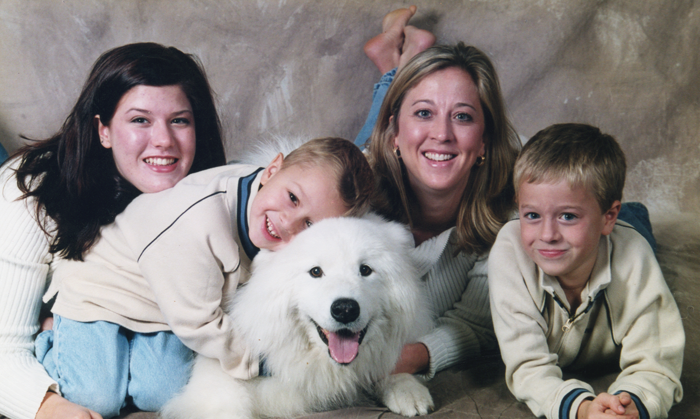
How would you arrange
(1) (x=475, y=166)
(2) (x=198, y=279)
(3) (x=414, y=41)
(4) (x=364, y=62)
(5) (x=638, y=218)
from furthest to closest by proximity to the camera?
1. (4) (x=364, y=62)
2. (3) (x=414, y=41)
3. (5) (x=638, y=218)
4. (1) (x=475, y=166)
5. (2) (x=198, y=279)

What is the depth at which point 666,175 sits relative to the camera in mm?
3105

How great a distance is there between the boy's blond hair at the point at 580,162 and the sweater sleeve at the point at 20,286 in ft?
5.43

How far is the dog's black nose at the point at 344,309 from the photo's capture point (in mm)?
1465

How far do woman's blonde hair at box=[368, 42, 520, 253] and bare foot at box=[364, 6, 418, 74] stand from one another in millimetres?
786

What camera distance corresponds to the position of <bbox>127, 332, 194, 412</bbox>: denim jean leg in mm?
1835

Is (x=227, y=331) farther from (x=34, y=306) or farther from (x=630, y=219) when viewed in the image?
(x=630, y=219)

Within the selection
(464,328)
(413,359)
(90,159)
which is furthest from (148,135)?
(464,328)

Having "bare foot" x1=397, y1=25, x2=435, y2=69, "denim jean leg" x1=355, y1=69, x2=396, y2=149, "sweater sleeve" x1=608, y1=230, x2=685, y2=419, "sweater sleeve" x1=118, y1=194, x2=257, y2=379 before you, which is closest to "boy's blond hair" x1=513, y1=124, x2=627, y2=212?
"sweater sleeve" x1=608, y1=230, x2=685, y2=419

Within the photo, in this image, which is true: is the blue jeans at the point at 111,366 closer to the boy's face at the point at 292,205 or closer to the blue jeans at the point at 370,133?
the boy's face at the point at 292,205

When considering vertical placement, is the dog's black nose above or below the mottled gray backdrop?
below

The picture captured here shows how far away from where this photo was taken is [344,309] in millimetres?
1464

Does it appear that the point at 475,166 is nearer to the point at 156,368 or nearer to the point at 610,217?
the point at 610,217

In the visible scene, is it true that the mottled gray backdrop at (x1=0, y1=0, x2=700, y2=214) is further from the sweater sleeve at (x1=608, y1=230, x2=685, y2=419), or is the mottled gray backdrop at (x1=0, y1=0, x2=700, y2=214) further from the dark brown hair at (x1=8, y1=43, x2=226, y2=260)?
the sweater sleeve at (x1=608, y1=230, x2=685, y2=419)

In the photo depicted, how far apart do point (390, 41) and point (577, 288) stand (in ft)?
6.04
